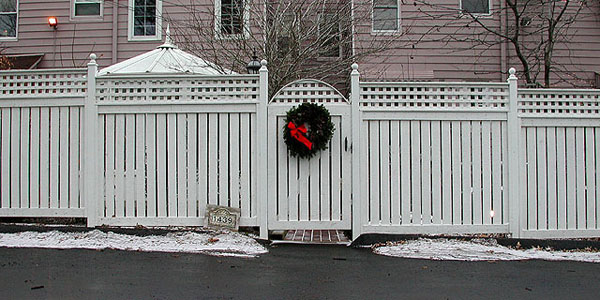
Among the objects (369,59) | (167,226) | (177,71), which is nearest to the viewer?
(167,226)

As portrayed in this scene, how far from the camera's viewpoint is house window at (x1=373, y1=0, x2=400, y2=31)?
10406mm

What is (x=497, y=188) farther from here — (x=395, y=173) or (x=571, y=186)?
(x=395, y=173)

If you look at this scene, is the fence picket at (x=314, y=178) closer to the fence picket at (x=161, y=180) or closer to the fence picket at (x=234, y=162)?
the fence picket at (x=234, y=162)

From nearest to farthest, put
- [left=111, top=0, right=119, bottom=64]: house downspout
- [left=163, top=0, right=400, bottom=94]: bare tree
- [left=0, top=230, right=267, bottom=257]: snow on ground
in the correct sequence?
[left=0, top=230, right=267, bottom=257]: snow on ground, [left=163, top=0, right=400, bottom=94]: bare tree, [left=111, top=0, right=119, bottom=64]: house downspout

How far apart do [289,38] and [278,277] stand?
4905 millimetres

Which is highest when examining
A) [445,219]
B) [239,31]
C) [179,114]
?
[239,31]

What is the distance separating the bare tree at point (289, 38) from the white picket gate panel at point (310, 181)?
2.12 metres

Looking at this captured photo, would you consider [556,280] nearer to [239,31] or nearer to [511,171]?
[511,171]

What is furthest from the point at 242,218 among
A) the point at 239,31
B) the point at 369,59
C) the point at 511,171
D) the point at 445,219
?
the point at 369,59

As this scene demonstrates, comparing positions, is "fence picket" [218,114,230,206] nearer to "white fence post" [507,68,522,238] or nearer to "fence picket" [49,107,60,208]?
"fence picket" [49,107,60,208]

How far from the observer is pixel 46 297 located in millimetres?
3543

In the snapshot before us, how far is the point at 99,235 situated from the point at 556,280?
4502 millimetres

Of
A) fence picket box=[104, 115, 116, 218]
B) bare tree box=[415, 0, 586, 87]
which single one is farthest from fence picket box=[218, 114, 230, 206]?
bare tree box=[415, 0, 586, 87]

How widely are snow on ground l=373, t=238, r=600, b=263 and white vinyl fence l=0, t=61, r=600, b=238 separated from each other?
10.3 inches
